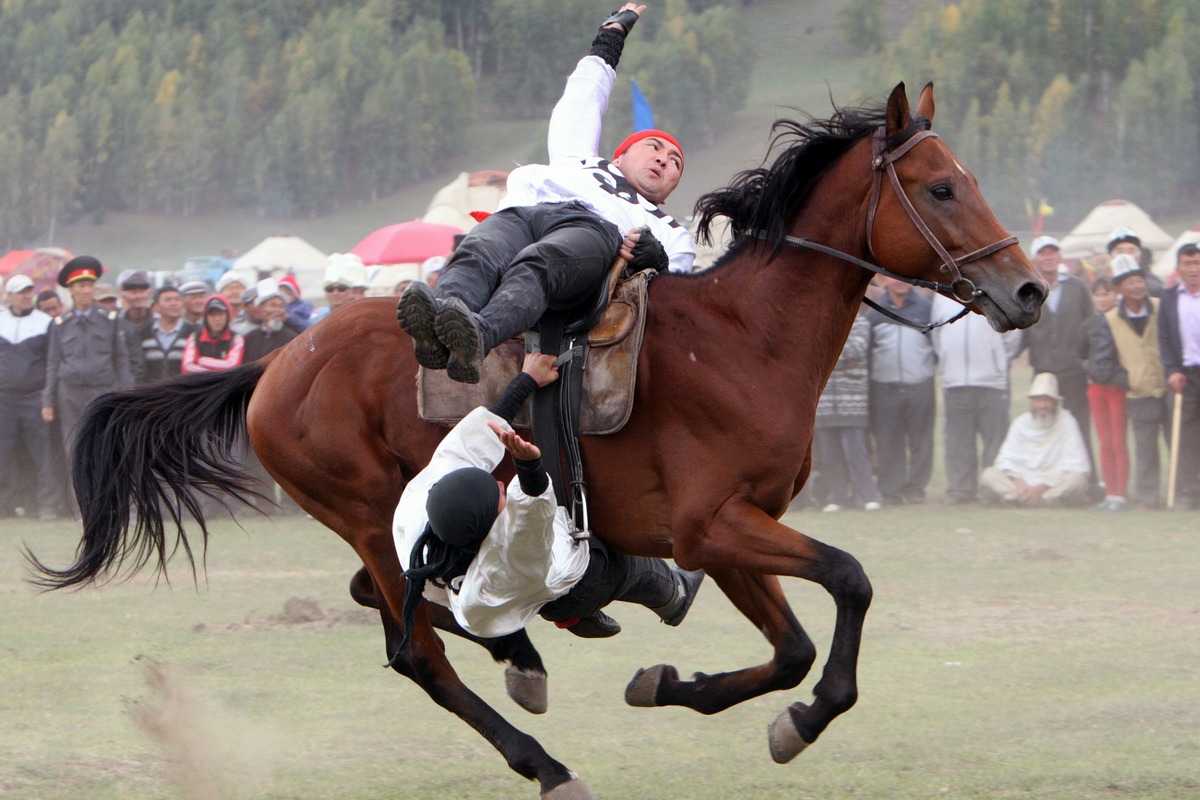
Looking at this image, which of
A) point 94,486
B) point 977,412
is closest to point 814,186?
point 94,486

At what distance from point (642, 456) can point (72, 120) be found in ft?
104

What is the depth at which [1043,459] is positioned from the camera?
12008mm

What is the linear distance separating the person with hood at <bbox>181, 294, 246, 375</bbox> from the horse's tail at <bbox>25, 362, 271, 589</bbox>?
618 cm

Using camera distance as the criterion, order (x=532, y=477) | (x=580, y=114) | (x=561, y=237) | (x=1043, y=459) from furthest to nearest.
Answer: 1. (x=1043, y=459)
2. (x=580, y=114)
3. (x=561, y=237)
4. (x=532, y=477)

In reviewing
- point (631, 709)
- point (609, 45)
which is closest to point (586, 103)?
point (609, 45)

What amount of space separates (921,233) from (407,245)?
1502 centimetres

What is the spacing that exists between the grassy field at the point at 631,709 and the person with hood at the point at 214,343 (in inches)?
→ 89.4

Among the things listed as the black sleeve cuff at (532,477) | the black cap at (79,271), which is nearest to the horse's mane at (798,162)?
the black sleeve cuff at (532,477)

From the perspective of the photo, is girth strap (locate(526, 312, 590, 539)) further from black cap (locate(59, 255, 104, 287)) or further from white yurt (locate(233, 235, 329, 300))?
white yurt (locate(233, 235, 329, 300))

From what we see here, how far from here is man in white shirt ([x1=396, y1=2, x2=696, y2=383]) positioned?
13.6ft

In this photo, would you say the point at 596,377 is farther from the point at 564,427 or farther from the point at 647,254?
the point at 647,254

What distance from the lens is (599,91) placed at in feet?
17.0

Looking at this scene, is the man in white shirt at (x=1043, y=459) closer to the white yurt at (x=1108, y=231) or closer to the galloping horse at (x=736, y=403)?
the galloping horse at (x=736, y=403)

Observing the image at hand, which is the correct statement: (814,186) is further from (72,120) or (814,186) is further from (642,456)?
(72,120)
